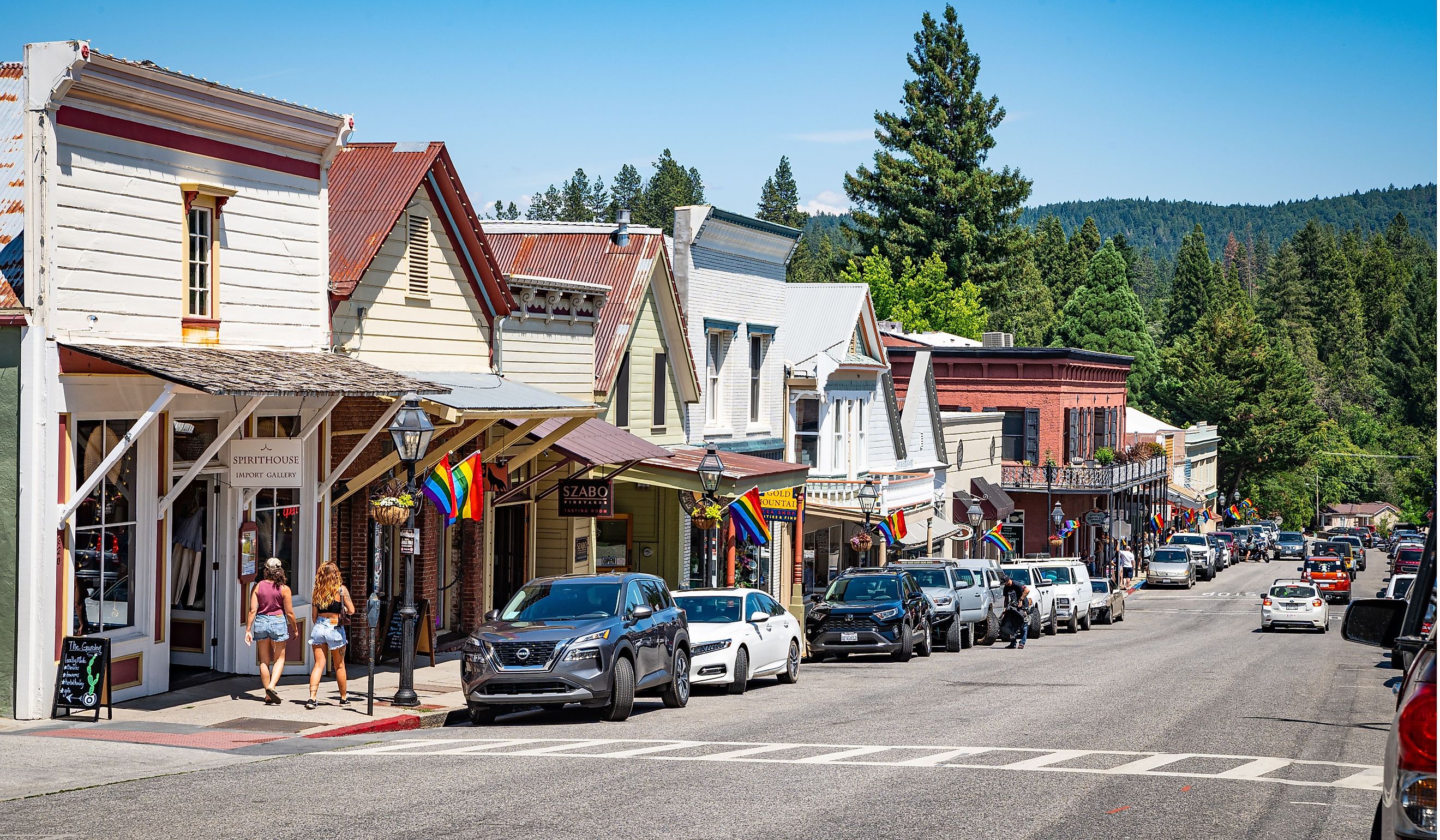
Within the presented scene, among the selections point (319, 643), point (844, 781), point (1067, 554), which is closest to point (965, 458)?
point (1067, 554)

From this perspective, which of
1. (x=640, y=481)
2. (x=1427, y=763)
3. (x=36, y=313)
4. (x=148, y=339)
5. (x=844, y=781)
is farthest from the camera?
(x=640, y=481)

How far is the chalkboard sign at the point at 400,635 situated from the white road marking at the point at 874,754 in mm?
6872

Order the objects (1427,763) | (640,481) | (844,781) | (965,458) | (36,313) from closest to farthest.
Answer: (1427,763), (844,781), (36,313), (640,481), (965,458)

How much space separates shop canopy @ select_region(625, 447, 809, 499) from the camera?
27.2 meters

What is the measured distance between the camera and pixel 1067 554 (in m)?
68.6

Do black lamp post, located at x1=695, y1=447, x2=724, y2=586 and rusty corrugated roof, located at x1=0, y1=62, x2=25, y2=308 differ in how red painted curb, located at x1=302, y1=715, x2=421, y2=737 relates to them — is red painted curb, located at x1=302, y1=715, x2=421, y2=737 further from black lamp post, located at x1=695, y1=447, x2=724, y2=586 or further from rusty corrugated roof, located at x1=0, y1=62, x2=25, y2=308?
black lamp post, located at x1=695, y1=447, x2=724, y2=586

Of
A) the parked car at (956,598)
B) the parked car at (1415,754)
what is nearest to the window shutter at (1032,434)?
the parked car at (956,598)

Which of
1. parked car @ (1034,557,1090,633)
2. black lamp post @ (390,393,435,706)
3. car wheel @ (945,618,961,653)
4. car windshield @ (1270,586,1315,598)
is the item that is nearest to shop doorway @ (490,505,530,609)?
black lamp post @ (390,393,435,706)

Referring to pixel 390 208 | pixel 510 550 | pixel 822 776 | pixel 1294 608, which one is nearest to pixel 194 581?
pixel 390 208

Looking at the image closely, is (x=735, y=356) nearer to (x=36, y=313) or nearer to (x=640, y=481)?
(x=640, y=481)

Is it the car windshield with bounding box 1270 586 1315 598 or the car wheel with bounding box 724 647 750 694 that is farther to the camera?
the car windshield with bounding box 1270 586 1315 598

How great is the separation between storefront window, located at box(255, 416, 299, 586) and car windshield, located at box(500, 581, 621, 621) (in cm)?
359

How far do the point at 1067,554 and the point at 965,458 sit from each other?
48.7 feet

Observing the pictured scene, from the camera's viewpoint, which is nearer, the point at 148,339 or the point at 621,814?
A: the point at 621,814
